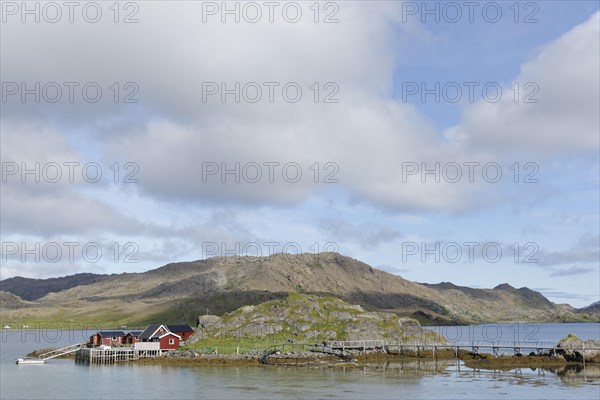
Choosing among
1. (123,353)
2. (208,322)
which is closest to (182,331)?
(208,322)

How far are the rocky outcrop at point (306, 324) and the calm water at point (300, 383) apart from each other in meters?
23.1

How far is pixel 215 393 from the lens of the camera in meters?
87.6

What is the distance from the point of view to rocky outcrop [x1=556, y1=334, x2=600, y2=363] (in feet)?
383

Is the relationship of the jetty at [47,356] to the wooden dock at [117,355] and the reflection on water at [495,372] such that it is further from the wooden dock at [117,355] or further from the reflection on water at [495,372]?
the reflection on water at [495,372]

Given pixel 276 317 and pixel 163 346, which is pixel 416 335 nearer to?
pixel 276 317

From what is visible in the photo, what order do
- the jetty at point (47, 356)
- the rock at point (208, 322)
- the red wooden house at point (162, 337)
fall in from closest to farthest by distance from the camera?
the jetty at point (47, 356)
the red wooden house at point (162, 337)
the rock at point (208, 322)

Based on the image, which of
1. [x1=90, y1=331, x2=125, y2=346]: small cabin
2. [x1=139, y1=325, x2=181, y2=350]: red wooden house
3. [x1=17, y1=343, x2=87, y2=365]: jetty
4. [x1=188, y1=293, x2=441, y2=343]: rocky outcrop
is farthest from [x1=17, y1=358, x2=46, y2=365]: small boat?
[x1=188, y1=293, x2=441, y2=343]: rocky outcrop

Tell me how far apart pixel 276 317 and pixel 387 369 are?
40.0 meters

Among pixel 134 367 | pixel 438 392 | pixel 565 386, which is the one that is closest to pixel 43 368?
pixel 134 367

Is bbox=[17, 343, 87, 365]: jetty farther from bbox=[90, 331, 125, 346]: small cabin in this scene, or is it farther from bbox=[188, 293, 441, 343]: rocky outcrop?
bbox=[188, 293, 441, 343]: rocky outcrop

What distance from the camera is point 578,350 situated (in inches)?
4653

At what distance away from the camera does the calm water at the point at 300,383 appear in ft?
284

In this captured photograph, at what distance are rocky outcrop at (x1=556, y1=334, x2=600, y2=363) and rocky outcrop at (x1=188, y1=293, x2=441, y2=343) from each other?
3494 centimetres

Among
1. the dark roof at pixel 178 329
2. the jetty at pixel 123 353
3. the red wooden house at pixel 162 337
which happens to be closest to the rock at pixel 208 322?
the dark roof at pixel 178 329
